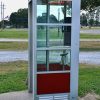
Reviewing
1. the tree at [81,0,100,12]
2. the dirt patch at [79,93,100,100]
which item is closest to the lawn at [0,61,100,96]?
the dirt patch at [79,93,100,100]

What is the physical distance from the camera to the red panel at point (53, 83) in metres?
6.96

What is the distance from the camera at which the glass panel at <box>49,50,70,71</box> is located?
7125mm

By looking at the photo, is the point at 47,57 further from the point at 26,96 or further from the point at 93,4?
the point at 93,4

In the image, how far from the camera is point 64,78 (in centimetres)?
711

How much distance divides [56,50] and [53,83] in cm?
61

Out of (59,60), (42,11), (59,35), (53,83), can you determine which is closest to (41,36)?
(59,35)

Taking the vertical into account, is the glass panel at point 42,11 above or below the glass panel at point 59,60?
above

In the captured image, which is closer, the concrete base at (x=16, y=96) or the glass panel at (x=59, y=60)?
the glass panel at (x=59, y=60)

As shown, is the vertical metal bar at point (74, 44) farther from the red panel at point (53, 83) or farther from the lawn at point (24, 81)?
the lawn at point (24, 81)

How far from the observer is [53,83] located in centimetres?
702

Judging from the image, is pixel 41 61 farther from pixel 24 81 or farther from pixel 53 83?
pixel 24 81

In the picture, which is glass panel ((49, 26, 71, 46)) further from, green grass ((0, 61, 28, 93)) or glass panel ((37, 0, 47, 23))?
green grass ((0, 61, 28, 93))

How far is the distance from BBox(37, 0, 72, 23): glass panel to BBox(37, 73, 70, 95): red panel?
1.01 metres

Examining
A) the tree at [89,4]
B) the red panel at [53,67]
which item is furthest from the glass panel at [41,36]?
the tree at [89,4]
